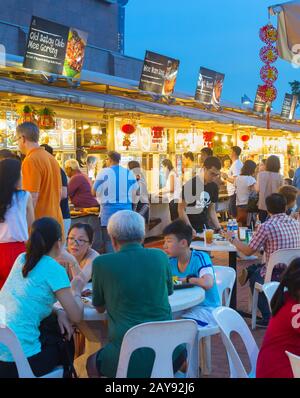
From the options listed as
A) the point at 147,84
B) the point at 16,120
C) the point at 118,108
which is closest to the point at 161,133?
the point at 147,84

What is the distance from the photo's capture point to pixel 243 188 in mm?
10023

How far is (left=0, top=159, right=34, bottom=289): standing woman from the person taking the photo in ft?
15.0

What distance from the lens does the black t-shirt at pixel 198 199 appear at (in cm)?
814

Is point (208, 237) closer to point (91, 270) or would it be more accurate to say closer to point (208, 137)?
point (91, 270)

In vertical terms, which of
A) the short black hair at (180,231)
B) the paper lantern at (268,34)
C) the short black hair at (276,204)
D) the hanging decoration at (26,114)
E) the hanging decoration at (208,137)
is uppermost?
the paper lantern at (268,34)

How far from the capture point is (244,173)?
1023 cm

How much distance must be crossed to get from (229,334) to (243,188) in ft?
22.4

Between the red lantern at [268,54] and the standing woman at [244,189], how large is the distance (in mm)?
1781

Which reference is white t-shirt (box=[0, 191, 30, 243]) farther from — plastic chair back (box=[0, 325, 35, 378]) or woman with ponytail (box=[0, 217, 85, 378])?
plastic chair back (box=[0, 325, 35, 378])

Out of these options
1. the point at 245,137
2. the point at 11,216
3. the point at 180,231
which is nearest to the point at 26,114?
the point at 11,216

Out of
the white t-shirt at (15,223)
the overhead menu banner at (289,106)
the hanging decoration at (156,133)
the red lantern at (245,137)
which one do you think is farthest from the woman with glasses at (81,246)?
the overhead menu banner at (289,106)

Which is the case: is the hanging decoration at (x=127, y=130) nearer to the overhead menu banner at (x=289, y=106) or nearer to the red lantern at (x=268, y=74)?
the red lantern at (x=268, y=74)

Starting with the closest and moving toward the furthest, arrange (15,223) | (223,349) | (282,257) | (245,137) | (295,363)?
(295,363), (15,223), (223,349), (282,257), (245,137)
